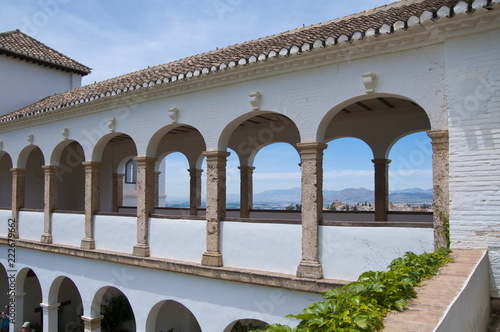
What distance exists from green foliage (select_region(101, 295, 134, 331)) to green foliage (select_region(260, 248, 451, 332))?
11.9m

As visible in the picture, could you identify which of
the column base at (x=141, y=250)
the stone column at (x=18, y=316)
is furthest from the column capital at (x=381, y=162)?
the stone column at (x=18, y=316)

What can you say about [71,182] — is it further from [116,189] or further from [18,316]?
[18,316]

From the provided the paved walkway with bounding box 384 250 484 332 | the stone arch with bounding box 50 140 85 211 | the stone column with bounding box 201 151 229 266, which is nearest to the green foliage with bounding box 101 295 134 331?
the stone arch with bounding box 50 140 85 211

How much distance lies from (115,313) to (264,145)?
7480 millimetres

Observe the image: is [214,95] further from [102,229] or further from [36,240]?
[36,240]

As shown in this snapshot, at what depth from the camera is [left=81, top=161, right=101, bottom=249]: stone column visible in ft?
37.1

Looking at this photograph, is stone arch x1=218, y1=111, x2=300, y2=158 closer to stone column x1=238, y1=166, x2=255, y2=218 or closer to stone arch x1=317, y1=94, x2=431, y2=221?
stone column x1=238, y1=166, x2=255, y2=218

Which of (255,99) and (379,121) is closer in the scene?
(255,99)

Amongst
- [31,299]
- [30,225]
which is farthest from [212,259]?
[31,299]

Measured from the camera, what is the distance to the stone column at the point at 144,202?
9992 millimetres

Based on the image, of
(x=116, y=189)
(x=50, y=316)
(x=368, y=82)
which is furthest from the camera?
(x=116, y=189)

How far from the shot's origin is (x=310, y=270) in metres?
7.39

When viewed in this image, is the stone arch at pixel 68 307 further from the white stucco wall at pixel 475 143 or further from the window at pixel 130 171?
the white stucco wall at pixel 475 143

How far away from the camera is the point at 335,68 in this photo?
7449 millimetres
